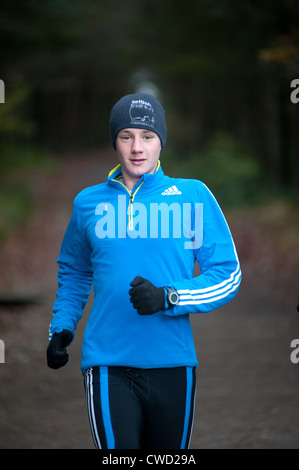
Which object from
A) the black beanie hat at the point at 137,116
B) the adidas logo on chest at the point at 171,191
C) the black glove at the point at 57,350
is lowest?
the black glove at the point at 57,350

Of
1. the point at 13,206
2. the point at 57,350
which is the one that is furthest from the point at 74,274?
the point at 13,206

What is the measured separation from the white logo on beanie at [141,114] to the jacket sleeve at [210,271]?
42 centimetres

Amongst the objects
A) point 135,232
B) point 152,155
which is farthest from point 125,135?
point 135,232

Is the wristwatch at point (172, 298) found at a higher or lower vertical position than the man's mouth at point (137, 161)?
lower

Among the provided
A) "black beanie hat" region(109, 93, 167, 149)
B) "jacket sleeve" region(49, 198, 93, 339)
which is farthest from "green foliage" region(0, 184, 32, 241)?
"black beanie hat" region(109, 93, 167, 149)

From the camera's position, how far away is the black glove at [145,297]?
3.04m

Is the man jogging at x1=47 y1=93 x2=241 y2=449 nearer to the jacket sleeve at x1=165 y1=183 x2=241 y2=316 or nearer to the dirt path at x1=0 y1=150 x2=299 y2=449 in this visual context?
the jacket sleeve at x1=165 y1=183 x2=241 y2=316

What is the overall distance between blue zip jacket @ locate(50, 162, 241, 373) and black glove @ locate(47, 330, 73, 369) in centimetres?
4

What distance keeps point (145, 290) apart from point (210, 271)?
0.41 meters

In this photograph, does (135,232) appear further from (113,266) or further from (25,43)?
(25,43)

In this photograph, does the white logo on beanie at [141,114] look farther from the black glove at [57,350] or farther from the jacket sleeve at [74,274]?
the black glove at [57,350]

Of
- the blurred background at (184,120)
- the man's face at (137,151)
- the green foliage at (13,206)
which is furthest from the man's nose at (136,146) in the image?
the green foliage at (13,206)

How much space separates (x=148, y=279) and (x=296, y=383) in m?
5.08

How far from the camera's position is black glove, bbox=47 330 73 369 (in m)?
3.36
